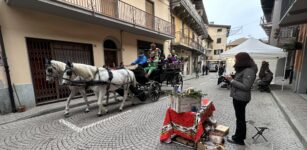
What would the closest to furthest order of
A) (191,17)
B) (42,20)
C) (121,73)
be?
(121,73), (42,20), (191,17)

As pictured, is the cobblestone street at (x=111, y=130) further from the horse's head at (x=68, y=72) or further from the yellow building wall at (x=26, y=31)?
the yellow building wall at (x=26, y=31)

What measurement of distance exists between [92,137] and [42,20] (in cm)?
552

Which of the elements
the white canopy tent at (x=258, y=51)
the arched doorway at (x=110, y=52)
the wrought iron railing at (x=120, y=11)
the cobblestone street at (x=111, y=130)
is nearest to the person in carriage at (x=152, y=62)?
the cobblestone street at (x=111, y=130)

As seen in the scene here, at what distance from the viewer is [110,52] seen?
371 inches

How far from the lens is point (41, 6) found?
17.9 ft

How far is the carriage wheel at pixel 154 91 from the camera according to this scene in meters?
6.44

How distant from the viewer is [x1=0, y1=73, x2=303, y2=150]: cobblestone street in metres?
3.18

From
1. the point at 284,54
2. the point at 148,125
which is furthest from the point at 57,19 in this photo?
the point at 284,54

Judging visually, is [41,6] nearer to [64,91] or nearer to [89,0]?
[89,0]

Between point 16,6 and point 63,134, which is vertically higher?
point 16,6

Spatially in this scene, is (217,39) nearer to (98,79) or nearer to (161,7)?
(161,7)

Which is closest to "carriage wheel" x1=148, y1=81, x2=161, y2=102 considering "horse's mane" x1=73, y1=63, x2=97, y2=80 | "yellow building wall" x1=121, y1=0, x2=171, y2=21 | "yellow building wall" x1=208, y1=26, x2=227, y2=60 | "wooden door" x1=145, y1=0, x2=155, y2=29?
"horse's mane" x1=73, y1=63, x2=97, y2=80

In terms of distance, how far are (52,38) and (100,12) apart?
2.45m

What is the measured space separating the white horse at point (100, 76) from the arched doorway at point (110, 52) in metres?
3.83
